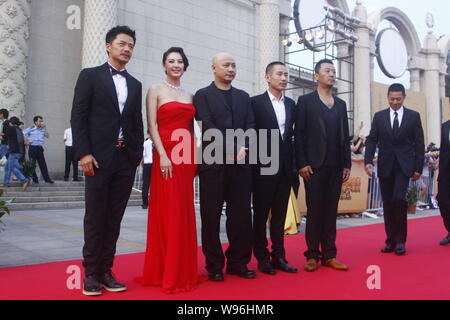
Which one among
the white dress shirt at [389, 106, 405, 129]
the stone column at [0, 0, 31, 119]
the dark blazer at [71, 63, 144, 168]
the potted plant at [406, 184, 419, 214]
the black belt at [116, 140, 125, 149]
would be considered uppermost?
the stone column at [0, 0, 31, 119]

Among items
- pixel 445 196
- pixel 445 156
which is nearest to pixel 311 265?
pixel 445 196

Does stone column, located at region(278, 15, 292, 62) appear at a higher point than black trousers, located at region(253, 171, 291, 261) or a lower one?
higher

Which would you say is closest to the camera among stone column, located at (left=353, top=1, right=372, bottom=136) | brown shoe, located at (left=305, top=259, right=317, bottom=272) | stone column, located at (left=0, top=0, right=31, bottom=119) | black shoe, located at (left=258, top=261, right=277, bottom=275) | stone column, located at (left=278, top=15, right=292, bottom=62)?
black shoe, located at (left=258, top=261, right=277, bottom=275)

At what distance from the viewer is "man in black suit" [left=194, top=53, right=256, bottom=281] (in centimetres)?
323

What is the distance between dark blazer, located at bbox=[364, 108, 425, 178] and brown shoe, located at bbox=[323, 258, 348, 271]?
1.35 m

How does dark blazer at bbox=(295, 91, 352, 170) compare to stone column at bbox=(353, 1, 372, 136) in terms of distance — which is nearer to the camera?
dark blazer at bbox=(295, 91, 352, 170)

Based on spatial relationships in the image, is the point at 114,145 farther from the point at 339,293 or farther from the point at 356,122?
the point at 356,122

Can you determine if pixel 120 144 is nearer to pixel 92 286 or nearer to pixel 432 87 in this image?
pixel 92 286

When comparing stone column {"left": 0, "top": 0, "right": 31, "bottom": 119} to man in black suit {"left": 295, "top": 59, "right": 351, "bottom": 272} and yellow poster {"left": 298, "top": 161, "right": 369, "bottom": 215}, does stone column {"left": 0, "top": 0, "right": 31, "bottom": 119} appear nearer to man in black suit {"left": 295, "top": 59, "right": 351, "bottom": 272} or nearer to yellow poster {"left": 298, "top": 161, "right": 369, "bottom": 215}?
yellow poster {"left": 298, "top": 161, "right": 369, "bottom": 215}

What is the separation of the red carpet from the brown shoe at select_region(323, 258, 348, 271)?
0.07 m

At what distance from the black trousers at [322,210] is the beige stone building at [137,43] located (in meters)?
8.65

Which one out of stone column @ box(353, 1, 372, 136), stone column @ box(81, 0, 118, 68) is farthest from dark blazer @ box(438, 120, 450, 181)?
stone column @ box(353, 1, 372, 136)

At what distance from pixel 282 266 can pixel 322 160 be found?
0.95 metres

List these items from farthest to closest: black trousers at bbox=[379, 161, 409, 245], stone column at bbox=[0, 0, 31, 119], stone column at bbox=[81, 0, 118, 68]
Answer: stone column at bbox=[81, 0, 118, 68]
stone column at bbox=[0, 0, 31, 119]
black trousers at bbox=[379, 161, 409, 245]
